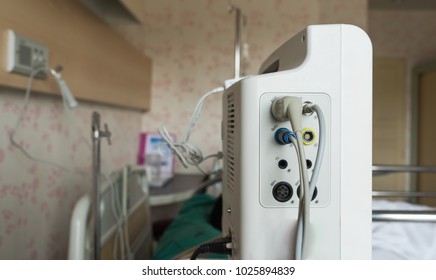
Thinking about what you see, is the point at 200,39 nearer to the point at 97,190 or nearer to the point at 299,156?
the point at 97,190

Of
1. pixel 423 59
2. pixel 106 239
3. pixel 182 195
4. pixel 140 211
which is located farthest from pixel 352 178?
pixel 423 59

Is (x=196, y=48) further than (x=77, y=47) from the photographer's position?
Yes

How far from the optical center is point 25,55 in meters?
0.84

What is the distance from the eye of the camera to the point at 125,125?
2.05 m

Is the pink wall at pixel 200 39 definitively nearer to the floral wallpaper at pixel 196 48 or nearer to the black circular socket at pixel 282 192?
the floral wallpaper at pixel 196 48

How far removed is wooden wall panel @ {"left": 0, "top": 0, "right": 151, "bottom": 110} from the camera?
32.7 inches

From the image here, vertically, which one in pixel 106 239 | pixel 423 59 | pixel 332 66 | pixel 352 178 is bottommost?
pixel 106 239

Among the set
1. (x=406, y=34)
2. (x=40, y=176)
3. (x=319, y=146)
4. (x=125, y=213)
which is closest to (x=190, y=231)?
(x=125, y=213)

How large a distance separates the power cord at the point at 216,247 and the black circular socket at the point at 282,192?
0.12 meters

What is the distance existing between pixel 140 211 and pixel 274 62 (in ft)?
3.06

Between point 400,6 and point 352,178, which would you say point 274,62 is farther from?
point 400,6

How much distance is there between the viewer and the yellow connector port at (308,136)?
1.35 ft

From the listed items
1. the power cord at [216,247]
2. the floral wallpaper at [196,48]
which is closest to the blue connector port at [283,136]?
the power cord at [216,247]

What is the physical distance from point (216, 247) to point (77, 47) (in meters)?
0.95
